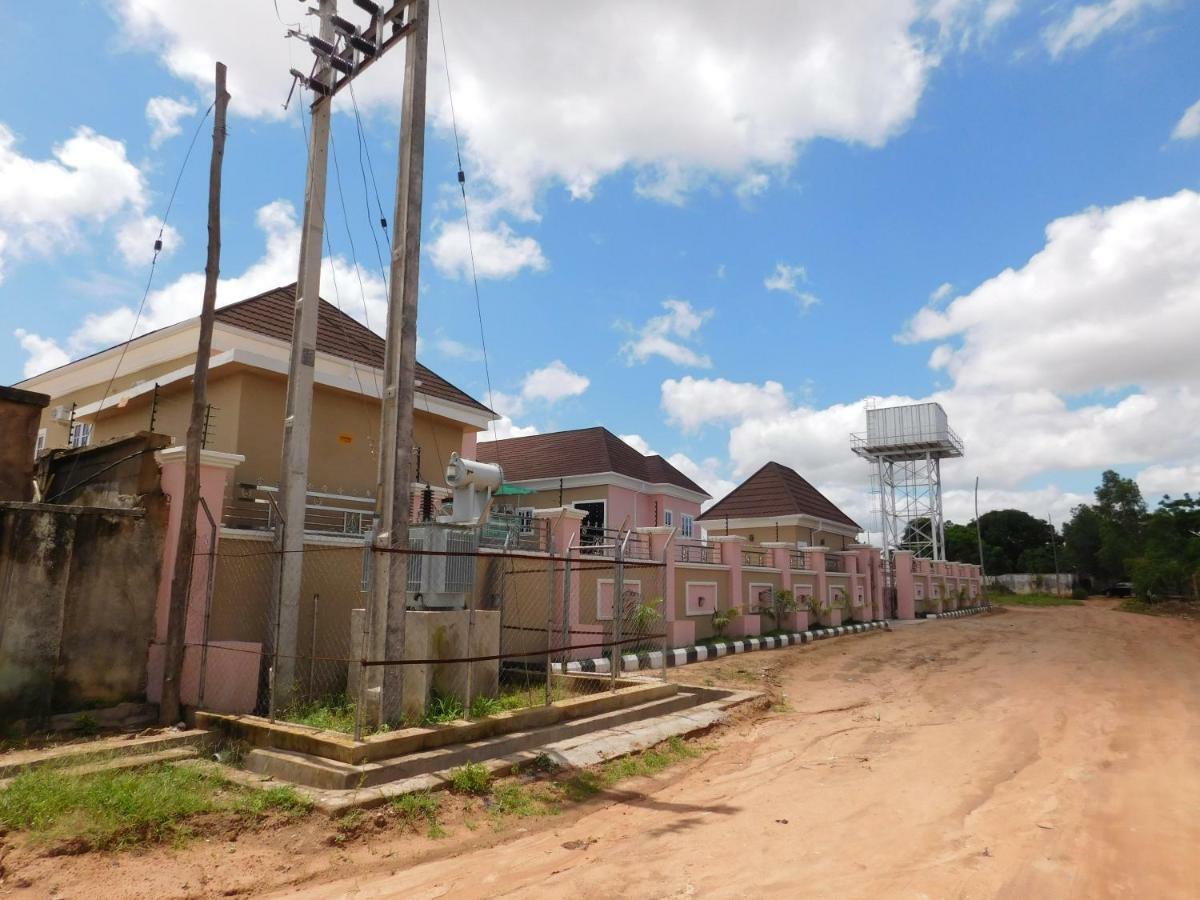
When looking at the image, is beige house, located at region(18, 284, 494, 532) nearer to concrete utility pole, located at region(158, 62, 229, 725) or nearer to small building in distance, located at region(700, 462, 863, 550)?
concrete utility pole, located at region(158, 62, 229, 725)

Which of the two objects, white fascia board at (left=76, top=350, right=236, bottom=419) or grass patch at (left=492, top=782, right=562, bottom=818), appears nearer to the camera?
grass patch at (left=492, top=782, right=562, bottom=818)

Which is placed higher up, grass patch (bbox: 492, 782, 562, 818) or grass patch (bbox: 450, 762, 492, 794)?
grass patch (bbox: 450, 762, 492, 794)

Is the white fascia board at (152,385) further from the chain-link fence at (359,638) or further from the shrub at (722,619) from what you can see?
the shrub at (722,619)

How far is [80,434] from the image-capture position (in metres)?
16.6

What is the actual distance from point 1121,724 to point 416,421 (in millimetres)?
12504

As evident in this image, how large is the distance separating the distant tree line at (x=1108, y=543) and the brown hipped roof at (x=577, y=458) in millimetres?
19670

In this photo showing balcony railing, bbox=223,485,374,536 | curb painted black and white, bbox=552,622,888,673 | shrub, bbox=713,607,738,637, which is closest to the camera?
balcony railing, bbox=223,485,374,536

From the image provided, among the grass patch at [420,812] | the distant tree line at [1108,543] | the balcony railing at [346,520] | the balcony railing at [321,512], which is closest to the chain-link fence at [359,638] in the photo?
the grass patch at [420,812]

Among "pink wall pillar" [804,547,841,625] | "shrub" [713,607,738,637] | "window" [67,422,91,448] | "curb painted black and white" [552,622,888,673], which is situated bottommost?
"curb painted black and white" [552,622,888,673]

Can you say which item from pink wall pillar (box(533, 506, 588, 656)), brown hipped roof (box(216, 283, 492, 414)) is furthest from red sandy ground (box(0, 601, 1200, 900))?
brown hipped roof (box(216, 283, 492, 414))

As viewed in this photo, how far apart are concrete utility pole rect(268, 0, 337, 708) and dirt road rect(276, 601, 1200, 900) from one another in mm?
4588

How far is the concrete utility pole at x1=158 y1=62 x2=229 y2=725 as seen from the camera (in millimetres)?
8352

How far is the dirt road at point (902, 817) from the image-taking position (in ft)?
15.7

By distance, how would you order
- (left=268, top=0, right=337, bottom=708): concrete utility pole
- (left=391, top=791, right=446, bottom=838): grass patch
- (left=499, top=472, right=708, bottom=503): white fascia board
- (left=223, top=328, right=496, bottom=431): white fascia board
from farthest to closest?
(left=499, top=472, right=708, bottom=503): white fascia board, (left=223, top=328, right=496, bottom=431): white fascia board, (left=268, top=0, right=337, bottom=708): concrete utility pole, (left=391, top=791, right=446, bottom=838): grass patch
